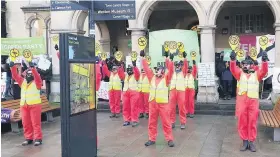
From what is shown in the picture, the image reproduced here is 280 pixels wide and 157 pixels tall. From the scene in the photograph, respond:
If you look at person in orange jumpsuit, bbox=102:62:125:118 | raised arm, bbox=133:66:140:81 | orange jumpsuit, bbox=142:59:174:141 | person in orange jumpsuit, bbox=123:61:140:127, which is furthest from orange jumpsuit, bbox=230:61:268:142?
person in orange jumpsuit, bbox=102:62:125:118

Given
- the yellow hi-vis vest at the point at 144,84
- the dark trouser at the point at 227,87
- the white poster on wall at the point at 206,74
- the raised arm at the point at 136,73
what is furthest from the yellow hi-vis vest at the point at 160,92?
the dark trouser at the point at 227,87

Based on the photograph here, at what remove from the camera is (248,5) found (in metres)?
16.4

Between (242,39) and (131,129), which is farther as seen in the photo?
(242,39)

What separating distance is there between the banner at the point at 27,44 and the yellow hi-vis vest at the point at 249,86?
21.6ft

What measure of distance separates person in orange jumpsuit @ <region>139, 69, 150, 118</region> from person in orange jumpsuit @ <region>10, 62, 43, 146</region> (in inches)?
137

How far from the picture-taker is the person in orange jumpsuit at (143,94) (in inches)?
444

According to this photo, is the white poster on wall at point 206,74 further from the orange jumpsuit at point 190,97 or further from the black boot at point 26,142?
the black boot at point 26,142

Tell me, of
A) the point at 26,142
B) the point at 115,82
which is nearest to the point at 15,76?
the point at 26,142

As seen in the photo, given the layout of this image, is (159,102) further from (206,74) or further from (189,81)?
(206,74)

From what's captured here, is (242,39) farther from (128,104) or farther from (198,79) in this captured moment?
(128,104)

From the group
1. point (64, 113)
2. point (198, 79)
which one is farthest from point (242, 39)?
point (64, 113)

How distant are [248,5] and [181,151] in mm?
10646

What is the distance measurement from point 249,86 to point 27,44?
7253mm

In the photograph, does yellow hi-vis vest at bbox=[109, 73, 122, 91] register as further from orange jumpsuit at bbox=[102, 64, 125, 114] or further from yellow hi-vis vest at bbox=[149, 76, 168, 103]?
yellow hi-vis vest at bbox=[149, 76, 168, 103]
